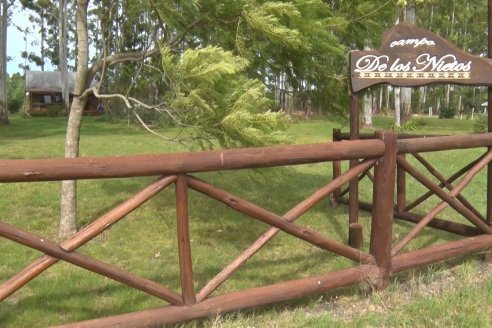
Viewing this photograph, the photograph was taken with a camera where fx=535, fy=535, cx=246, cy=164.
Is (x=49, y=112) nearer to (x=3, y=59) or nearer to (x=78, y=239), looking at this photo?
(x=3, y=59)

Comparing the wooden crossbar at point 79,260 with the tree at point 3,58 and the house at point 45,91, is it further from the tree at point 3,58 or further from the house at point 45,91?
the house at point 45,91

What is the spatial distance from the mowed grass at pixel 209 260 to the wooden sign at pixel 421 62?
1.54 m

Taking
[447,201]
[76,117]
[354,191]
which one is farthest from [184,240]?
[76,117]

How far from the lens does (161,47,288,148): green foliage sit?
4445 mm

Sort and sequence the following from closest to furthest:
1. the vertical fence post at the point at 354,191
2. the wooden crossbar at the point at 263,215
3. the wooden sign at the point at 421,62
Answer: the wooden crossbar at the point at 263,215
the wooden sign at the point at 421,62
the vertical fence post at the point at 354,191

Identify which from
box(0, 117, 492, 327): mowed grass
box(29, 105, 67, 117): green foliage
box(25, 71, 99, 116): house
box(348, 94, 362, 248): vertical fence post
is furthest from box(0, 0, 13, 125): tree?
box(348, 94, 362, 248): vertical fence post

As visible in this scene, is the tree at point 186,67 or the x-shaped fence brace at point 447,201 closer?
the tree at point 186,67

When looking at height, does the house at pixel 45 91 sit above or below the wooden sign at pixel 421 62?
above

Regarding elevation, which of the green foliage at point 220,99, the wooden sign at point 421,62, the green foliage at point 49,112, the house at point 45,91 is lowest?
the green foliage at point 220,99

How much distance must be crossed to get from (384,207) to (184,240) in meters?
1.80

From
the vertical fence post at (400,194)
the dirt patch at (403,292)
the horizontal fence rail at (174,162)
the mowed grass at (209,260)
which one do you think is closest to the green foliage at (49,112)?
the mowed grass at (209,260)

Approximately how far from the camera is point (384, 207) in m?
4.49

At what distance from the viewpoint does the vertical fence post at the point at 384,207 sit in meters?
4.40

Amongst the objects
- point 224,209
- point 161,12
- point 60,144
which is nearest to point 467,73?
point 161,12
